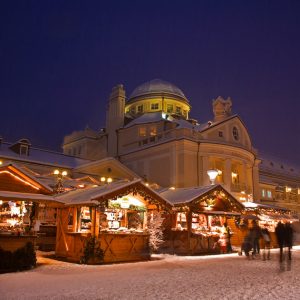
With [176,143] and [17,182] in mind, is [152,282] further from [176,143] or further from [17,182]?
[176,143]

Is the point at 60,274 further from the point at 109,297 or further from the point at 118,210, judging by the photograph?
the point at 118,210

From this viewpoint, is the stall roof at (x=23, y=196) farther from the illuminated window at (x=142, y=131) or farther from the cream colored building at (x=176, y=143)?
the illuminated window at (x=142, y=131)

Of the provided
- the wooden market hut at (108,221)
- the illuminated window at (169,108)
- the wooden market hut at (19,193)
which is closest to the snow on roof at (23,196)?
the wooden market hut at (19,193)

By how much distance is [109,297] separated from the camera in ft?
28.6

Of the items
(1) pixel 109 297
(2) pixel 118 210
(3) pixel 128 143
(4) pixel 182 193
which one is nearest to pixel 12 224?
(2) pixel 118 210

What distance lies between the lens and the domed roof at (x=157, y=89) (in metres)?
53.2

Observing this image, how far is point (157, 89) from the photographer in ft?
175

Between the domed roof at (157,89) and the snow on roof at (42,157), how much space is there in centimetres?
1799

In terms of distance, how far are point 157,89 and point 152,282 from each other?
4416 centimetres

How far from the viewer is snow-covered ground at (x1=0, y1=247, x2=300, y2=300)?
904cm

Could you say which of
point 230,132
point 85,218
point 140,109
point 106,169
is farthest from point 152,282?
point 140,109

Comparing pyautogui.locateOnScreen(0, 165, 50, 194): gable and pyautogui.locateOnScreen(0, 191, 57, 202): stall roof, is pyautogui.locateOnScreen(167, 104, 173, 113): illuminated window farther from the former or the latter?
pyautogui.locateOnScreen(0, 191, 57, 202): stall roof

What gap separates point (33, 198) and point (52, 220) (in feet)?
36.5

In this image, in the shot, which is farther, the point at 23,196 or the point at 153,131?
the point at 153,131
